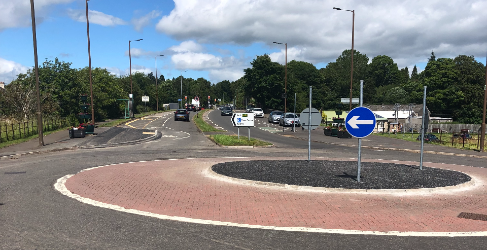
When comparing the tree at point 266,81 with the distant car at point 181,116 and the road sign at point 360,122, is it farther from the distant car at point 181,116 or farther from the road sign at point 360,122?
the road sign at point 360,122

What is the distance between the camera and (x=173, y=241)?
17.7 ft

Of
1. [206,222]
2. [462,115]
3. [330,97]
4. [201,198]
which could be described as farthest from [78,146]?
[330,97]

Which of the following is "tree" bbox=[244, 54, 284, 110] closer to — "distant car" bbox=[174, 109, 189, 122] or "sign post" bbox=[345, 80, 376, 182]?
"distant car" bbox=[174, 109, 189, 122]

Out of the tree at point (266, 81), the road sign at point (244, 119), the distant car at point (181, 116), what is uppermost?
the tree at point (266, 81)

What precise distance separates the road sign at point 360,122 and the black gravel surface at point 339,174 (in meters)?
1.41

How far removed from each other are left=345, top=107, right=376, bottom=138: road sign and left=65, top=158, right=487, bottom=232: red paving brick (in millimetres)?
1625

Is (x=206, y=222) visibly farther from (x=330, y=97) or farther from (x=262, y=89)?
(x=330, y=97)

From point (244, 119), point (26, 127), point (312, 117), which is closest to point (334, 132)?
point (244, 119)

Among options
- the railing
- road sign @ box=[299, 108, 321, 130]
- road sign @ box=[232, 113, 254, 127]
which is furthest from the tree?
road sign @ box=[299, 108, 321, 130]

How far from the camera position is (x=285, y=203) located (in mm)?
7711

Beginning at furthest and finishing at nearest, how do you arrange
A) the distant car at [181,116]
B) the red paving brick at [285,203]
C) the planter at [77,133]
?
1. the distant car at [181,116]
2. the planter at [77,133]
3. the red paving brick at [285,203]

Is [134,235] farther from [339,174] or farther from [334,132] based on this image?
[334,132]

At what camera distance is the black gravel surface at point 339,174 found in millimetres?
9445

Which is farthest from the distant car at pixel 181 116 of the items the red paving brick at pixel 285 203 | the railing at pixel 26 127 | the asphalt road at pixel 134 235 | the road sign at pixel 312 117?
the asphalt road at pixel 134 235
